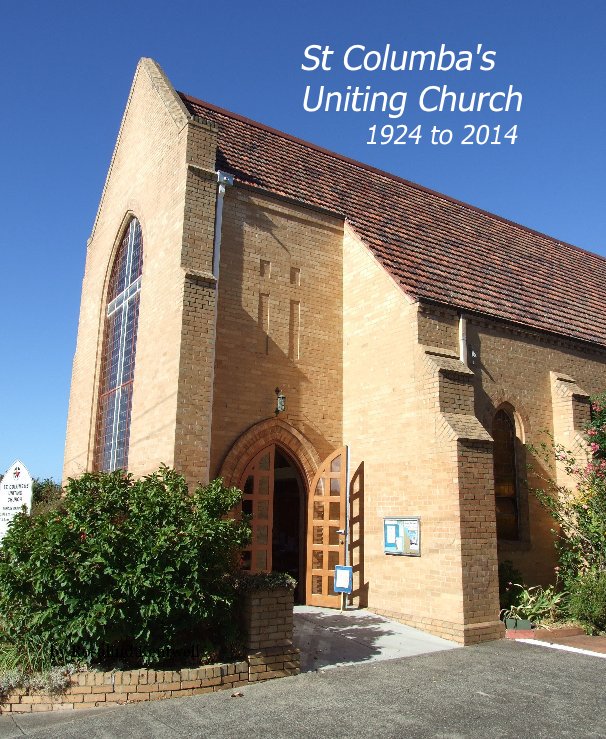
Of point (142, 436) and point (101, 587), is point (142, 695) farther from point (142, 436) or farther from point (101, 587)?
point (142, 436)

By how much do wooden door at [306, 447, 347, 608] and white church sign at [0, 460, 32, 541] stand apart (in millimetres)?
5036

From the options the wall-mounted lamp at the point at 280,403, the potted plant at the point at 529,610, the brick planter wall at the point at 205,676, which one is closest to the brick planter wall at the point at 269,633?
the brick planter wall at the point at 205,676

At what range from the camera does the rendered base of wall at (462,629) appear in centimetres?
941

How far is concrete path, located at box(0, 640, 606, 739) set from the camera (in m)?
5.92

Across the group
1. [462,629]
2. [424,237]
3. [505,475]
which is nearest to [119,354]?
[424,237]

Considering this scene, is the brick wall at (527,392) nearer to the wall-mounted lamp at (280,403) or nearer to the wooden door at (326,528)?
the wall-mounted lamp at (280,403)

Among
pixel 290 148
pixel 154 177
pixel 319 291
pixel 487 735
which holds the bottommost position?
pixel 487 735

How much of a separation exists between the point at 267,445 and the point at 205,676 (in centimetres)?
506

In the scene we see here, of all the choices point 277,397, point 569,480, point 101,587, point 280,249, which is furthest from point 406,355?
point 101,587

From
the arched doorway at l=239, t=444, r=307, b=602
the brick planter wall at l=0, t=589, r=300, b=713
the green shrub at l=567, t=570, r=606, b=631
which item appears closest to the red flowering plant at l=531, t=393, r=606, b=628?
the green shrub at l=567, t=570, r=606, b=631

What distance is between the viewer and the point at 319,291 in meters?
13.4

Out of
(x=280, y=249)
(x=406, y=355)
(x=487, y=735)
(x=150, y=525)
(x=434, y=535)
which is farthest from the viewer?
(x=280, y=249)

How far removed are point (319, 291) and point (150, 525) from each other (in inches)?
285

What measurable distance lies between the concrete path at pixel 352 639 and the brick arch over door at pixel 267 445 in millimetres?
2553
